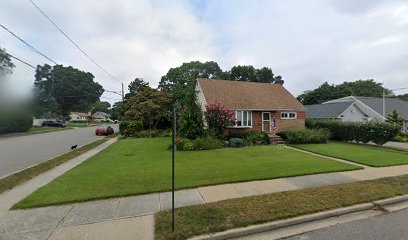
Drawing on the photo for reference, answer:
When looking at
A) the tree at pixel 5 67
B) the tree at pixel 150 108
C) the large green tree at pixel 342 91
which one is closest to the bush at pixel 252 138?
the tree at pixel 150 108

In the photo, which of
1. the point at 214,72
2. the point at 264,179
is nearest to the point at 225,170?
the point at 264,179

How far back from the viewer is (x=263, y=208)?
4695 millimetres

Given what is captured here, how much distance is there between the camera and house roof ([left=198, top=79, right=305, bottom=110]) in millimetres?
18328

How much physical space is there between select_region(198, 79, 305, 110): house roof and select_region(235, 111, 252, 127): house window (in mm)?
420

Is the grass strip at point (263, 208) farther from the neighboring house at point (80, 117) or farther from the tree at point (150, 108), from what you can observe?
the neighboring house at point (80, 117)

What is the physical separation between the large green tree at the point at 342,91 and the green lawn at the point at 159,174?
49275 millimetres

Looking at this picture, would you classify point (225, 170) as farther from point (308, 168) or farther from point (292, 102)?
point (292, 102)

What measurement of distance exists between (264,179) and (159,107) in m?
18.5

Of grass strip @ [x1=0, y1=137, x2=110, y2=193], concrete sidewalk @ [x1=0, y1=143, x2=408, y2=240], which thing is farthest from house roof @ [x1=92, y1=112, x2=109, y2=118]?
concrete sidewalk @ [x1=0, y1=143, x2=408, y2=240]

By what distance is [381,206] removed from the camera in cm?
507

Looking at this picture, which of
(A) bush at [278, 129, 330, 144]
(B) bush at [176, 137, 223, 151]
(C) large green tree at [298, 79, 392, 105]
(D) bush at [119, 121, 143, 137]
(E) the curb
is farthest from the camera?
(C) large green tree at [298, 79, 392, 105]

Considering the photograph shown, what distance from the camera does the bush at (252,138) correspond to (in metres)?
14.9

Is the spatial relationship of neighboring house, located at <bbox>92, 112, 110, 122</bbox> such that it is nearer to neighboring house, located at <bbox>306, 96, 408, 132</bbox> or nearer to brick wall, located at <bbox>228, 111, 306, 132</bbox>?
neighboring house, located at <bbox>306, 96, 408, 132</bbox>

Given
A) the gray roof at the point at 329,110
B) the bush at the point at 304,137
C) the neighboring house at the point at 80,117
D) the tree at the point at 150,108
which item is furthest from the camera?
the neighboring house at the point at 80,117
